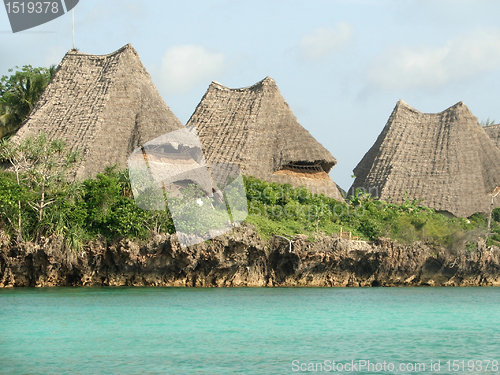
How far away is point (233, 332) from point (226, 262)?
9.67 m

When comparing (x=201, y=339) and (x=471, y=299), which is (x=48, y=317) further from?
(x=471, y=299)

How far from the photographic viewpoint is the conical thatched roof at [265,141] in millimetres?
31828

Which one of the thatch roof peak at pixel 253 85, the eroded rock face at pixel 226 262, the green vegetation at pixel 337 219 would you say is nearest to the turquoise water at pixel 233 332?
the eroded rock face at pixel 226 262

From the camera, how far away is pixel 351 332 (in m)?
14.4

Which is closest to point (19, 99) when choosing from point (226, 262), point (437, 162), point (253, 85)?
point (253, 85)

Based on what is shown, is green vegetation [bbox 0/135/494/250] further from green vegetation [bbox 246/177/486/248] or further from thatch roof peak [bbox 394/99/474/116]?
thatch roof peak [bbox 394/99/474/116]

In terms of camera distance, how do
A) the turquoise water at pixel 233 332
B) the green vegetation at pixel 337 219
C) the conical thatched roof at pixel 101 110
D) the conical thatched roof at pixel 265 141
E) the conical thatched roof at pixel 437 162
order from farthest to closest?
the conical thatched roof at pixel 437 162 < the conical thatched roof at pixel 265 141 < the conical thatched roof at pixel 101 110 < the green vegetation at pixel 337 219 < the turquoise water at pixel 233 332

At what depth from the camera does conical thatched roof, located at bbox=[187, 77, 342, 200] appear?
3183 centimetres

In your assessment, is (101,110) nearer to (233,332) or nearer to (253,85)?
(253,85)

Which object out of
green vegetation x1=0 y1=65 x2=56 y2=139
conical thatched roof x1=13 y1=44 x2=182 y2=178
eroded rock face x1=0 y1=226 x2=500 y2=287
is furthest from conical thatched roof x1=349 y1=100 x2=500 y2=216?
green vegetation x1=0 y1=65 x2=56 y2=139

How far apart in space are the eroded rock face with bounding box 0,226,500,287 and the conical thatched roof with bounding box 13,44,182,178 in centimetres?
574

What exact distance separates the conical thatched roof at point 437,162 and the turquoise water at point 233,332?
42.9 ft

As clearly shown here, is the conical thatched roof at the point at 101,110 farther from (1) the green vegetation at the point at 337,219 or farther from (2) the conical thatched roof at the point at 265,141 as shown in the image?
(1) the green vegetation at the point at 337,219

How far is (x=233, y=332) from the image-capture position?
14008mm
